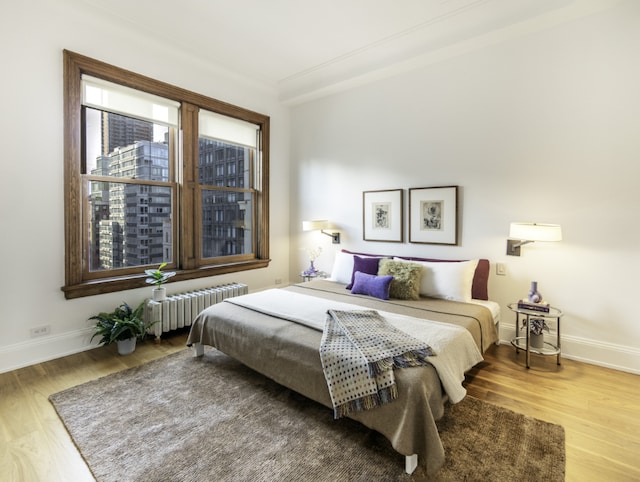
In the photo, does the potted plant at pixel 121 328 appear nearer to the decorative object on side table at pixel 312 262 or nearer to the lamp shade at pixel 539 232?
the decorative object on side table at pixel 312 262

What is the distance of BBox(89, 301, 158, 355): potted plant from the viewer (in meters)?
2.94

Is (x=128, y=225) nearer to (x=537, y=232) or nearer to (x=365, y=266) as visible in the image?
(x=365, y=266)

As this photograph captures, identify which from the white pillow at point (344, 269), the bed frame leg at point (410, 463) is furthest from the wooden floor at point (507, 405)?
the white pillow at point (344, 269)

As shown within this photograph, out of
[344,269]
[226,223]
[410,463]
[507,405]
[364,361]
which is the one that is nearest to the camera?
[410,463]

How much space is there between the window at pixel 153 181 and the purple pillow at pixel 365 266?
1616 mm

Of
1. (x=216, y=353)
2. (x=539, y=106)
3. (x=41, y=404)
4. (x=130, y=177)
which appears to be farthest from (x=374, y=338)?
(x=130, y=177)

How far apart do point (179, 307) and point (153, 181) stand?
4.69ft

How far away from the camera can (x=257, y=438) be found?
1861mm

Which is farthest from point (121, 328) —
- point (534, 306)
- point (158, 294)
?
point (534, 306)

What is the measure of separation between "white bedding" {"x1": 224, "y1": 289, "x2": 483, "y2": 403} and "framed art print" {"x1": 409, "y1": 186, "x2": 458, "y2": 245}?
1.41 m

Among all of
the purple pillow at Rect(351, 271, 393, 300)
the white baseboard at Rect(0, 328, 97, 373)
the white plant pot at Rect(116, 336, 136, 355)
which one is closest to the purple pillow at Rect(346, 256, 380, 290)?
the purple pillow at Rect(351, 271, 393, 300)

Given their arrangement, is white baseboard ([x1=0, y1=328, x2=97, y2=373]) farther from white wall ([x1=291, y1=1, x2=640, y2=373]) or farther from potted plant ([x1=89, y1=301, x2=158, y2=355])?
white wall ([x1=291, y1=1, x2=640, y2=373])

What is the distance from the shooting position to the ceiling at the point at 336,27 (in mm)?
2822

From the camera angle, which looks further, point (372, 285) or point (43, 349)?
point (372, 285)
